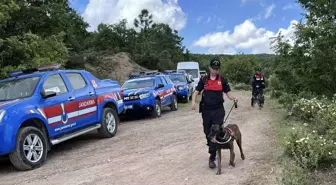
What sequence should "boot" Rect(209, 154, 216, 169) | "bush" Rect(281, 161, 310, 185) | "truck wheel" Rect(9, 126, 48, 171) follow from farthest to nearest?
"truck wheel" Rect(9, 126, 48, 171) < "boot" Rect(209, 154, 216, 169) < "bush" Rect(281, 161, 310, 185)

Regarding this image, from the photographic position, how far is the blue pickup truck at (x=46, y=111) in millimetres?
7277

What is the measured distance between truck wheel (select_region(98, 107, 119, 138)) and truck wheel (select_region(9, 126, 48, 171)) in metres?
2.47

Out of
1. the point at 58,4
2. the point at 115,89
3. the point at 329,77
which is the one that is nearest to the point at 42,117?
the point at 115,89

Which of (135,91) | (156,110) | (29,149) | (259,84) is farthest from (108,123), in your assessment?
(259,84)

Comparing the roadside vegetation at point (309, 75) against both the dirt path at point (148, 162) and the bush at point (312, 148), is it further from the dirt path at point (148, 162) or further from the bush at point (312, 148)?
the dirt path at point (148, 162)

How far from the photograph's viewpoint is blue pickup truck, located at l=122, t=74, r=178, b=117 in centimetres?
1434

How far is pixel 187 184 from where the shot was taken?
233 inches

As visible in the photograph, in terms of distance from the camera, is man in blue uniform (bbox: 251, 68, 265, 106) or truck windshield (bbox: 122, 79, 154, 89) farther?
man in blue uniform (bbox: 251, 68, 265, 106)

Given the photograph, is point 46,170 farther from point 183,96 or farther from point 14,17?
point 183,96

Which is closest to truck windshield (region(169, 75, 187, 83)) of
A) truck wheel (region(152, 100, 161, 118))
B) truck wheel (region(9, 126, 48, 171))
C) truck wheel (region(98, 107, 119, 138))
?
truck wheel (region(152, 100, 161, 118))

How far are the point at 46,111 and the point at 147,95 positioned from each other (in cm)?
654

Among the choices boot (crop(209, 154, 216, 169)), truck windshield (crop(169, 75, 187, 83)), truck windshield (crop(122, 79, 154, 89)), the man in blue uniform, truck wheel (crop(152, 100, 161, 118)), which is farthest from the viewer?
truck windshield (crop(169, 75, 187, 83))

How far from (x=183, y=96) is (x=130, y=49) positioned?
152ft

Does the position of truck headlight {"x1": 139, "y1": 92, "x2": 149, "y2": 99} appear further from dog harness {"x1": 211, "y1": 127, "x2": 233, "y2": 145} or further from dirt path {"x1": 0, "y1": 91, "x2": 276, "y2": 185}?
dog harness {"x1": 211, "y1": 127, "x2": 233, "y2": 145}
